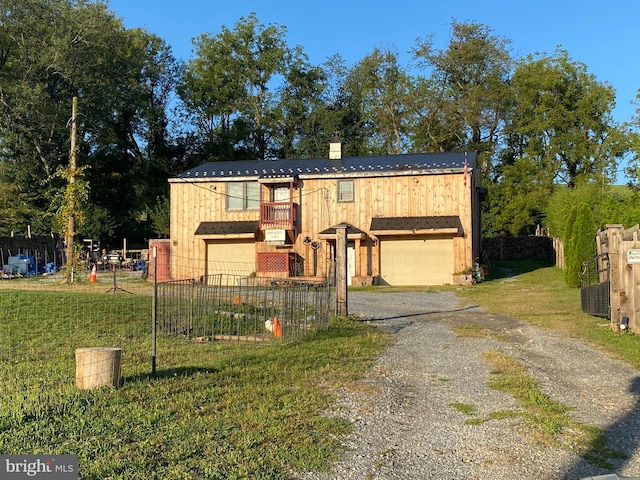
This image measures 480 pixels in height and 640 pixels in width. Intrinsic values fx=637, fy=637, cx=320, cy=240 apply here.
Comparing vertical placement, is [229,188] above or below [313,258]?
above

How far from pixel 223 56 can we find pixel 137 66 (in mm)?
7339

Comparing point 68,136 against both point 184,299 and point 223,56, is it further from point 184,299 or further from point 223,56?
point 184,299

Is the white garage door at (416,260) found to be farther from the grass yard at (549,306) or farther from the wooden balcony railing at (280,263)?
the wooden balcony railing at (280,263)

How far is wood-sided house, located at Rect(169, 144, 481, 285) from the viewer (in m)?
28.1

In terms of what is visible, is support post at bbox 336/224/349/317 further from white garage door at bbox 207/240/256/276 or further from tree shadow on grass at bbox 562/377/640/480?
white garage door at bbox 207/240/256/276

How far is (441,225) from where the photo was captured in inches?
1075

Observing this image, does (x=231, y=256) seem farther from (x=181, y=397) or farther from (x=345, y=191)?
(x=181, y=397)

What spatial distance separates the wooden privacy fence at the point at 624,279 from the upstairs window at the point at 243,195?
65.8 ft

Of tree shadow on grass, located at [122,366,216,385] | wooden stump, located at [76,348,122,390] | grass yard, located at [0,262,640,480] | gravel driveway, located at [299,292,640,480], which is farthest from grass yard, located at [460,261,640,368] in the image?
wooden stump, located at [76,348,122,390]

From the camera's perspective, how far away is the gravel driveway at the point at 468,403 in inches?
193

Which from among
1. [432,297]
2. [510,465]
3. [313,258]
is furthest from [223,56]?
[510,465]

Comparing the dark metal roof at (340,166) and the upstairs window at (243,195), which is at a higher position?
the dark metal roof at (340,166)

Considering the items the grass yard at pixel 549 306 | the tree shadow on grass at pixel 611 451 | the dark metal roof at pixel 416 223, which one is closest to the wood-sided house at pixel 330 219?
the dark metal roof at pixel 416 223

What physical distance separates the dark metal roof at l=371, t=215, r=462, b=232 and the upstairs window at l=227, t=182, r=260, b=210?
591cm
